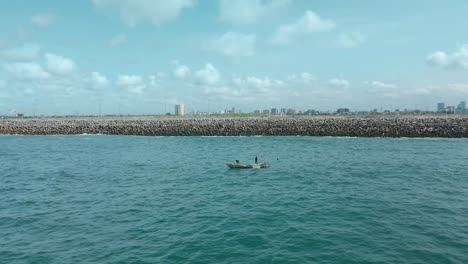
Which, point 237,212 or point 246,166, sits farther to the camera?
point 246,166

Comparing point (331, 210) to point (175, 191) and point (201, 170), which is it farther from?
point (201, 170)

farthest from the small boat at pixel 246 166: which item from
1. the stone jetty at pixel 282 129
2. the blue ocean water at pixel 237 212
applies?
the stone jetty at pixel 282 129

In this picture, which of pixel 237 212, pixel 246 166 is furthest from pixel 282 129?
pixel 237 212

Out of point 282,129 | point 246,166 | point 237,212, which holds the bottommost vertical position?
point 237,212

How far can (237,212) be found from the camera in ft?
66.4

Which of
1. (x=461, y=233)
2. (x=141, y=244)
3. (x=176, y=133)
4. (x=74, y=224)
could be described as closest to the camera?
(x=141, y=244)

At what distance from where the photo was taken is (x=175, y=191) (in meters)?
25.7

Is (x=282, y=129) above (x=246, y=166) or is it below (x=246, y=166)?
above

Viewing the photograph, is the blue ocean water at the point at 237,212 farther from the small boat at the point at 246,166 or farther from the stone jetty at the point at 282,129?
the stone jetty at the point at 282,129

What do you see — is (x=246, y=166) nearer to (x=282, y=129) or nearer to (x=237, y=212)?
(x=237, y=212)

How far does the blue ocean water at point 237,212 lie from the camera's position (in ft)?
48.0

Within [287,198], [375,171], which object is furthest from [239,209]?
[375,171]

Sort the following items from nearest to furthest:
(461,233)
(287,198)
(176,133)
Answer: (461,233) → (287,198) → (176,133)

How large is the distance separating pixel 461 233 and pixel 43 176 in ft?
107
